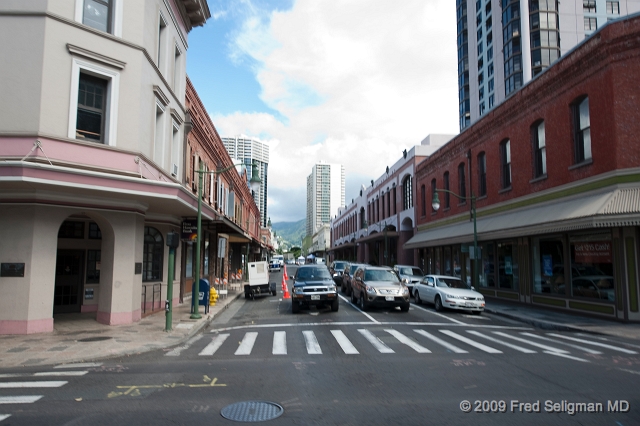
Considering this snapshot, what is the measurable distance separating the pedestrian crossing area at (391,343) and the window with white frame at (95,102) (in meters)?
6.88

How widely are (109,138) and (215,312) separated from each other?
7674 mm

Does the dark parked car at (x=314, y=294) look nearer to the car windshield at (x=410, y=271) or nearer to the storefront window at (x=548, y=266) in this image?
the storefront window at (x=548, y=266)

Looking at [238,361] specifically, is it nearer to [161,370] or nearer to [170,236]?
[161,370]

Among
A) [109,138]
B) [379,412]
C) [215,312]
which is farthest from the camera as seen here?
[215,312]

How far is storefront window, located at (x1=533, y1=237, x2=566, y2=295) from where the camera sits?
18.7m

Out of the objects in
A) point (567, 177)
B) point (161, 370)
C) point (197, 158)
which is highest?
point (197, 158)

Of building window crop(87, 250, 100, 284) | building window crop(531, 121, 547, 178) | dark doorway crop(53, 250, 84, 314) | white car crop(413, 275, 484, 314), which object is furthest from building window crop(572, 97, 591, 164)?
dark doorway crop(53, 250, 84, 314)

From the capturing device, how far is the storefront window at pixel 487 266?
989 inches

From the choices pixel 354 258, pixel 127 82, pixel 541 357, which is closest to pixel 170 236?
pixel 127 82

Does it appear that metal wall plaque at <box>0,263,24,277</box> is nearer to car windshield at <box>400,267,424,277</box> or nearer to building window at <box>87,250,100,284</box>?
building window at <box>87,250,100,284</box>

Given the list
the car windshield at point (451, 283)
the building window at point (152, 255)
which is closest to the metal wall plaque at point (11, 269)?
the building window at point (152, 255)

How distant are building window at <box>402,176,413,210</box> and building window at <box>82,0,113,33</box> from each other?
106 ft

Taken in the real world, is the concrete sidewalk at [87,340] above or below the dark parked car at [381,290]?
below

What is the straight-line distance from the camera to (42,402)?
6.47 metres
